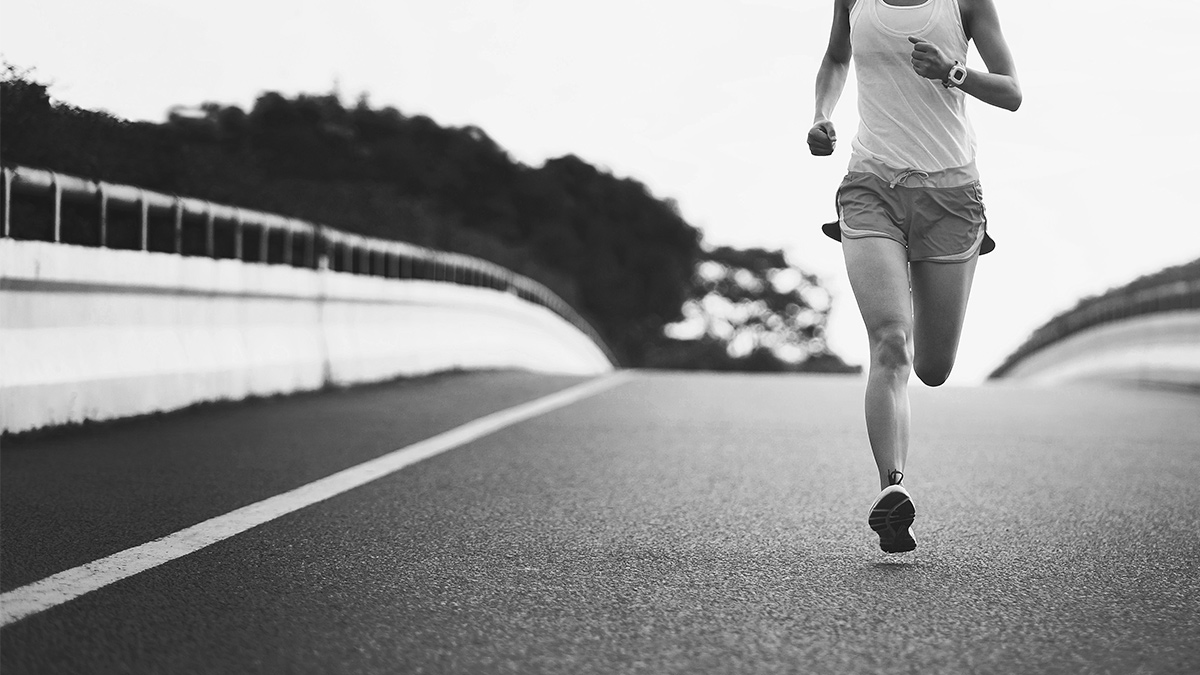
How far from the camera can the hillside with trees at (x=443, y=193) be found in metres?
10.2

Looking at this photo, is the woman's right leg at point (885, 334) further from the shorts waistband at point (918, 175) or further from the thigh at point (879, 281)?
the shorts waistband at point (918, 175)

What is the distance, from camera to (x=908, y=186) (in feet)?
18.0

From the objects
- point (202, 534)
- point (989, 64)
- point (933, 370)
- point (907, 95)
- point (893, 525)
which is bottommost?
point (202, 534)

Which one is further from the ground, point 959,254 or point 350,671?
point 959,254

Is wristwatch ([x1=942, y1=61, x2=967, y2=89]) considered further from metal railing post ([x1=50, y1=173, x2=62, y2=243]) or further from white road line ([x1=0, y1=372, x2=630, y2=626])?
metal railing post ([x1=50, y1=173, x2=62, y2=243])

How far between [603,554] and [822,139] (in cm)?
180

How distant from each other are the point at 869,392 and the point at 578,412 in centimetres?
598

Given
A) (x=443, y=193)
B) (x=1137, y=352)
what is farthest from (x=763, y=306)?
(x=1137, y=352)

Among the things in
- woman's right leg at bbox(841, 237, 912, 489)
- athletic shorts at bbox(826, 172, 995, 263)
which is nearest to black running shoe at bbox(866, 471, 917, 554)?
woman's right leg at bbox(841, 237, 912, 489)

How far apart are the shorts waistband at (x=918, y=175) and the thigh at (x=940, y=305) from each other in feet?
0.94

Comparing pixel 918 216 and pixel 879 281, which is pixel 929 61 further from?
pixel 879 281

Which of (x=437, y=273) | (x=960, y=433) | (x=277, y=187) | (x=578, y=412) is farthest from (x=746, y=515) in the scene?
(x=437, y=273)

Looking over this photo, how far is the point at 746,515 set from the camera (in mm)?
5996

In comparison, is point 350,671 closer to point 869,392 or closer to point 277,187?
point 869,392
